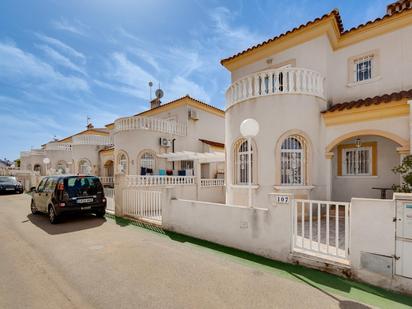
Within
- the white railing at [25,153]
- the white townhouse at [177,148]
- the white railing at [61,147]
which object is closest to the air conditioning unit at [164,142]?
the white townhouse at [177,148]

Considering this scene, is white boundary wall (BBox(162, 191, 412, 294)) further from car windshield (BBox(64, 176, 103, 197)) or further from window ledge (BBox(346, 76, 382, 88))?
window ledge (BBox(346, 76, 382, 88))

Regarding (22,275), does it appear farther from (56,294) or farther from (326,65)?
(326,65)

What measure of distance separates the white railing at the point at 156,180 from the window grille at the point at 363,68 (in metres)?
10.4

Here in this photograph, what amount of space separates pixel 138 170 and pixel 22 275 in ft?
41.9

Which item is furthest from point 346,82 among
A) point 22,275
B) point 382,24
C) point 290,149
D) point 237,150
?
point 22,275

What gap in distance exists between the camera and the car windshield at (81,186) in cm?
950

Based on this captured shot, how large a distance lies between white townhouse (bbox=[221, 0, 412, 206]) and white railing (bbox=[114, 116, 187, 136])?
817 cm

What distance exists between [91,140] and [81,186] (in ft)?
60.9

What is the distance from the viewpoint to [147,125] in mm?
17500

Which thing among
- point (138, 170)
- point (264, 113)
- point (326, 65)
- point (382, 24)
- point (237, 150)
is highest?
point (382, 24)

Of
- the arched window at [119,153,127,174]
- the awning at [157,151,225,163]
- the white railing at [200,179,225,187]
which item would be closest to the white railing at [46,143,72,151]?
the arched window at [119,153,127,174]

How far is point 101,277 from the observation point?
15.2ft

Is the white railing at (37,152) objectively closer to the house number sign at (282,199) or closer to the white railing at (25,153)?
the white railing at (25,153)

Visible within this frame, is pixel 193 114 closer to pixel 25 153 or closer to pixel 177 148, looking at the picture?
pixel 177 148
